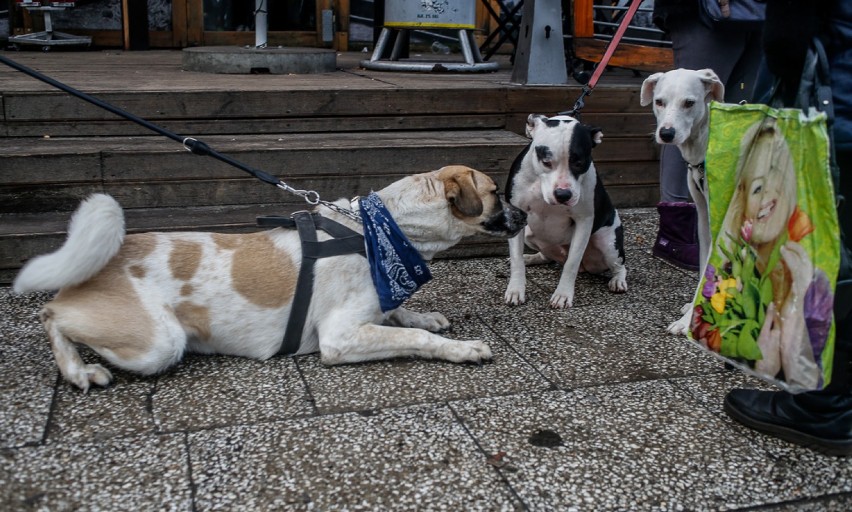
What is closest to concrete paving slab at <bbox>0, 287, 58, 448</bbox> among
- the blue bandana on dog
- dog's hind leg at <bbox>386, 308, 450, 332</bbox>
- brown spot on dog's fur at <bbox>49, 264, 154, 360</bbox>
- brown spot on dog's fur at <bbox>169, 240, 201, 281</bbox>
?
brown spot on dog's fur at <bbox>49, 264, 154, 360</bbox>

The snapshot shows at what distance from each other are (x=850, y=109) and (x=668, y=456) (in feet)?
4.58

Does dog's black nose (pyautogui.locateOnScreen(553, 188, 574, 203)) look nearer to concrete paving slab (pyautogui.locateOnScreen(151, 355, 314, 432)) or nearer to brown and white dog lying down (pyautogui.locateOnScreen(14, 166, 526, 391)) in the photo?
brown and white dog lying down (pyautogui.locateOnScreen(14, 166, 526, 391))

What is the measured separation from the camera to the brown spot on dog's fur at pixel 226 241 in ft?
12.5

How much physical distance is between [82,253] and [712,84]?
10.7 ft

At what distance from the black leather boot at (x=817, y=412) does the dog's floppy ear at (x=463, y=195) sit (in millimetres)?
1480

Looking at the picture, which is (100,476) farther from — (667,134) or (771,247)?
(667,134)

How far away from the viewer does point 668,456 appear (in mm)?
3041

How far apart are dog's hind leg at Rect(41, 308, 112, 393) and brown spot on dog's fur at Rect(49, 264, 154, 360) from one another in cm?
3

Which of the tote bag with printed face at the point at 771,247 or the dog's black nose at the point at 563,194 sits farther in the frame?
the dog's black nose at the point at 563,194

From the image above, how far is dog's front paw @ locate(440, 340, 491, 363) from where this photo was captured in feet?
12.5

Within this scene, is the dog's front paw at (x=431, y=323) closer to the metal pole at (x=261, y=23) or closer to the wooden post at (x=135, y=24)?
the metal pole at (x=261, y=23)

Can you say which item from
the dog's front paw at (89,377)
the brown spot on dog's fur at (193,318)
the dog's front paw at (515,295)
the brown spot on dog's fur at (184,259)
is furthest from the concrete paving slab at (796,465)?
the dog's front paw at (89,377)

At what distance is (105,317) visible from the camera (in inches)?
134

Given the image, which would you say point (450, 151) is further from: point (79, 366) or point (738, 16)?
point (79, 366)
